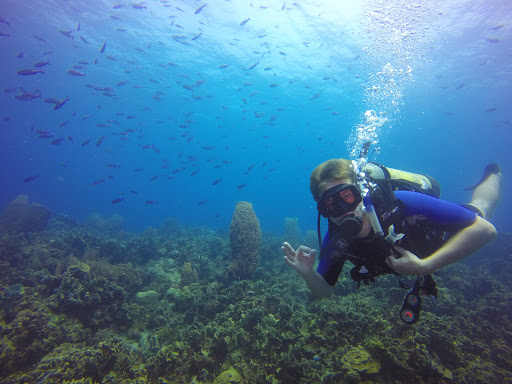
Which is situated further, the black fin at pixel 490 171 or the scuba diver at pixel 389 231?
the black fin at pixel 490 171

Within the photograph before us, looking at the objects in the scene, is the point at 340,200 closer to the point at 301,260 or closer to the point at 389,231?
the point at 389,231

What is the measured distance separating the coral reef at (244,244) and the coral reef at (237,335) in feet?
0.86

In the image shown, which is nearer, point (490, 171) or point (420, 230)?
point (420, 230)

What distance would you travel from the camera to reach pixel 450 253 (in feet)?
6.99

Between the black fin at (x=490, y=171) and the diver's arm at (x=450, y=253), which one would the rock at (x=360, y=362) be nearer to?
the diver's arm at (x=450, y=253)

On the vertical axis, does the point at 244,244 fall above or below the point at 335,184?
below

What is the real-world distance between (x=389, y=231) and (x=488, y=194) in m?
3.53

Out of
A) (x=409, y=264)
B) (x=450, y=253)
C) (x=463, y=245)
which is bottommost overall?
(x=409, y=264)

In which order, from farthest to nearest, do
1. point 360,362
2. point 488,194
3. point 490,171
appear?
point 490,171, point 488,194, point 360,362

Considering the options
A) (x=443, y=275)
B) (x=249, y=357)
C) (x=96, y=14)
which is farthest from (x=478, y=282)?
(x=96, y=14)

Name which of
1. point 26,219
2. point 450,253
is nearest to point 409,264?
point 450,253

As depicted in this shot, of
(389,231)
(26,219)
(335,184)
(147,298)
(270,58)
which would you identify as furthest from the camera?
(270,58)

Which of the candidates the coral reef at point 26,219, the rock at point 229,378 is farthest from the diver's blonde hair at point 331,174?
the coral reef at point 26,219

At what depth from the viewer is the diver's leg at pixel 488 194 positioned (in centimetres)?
397
